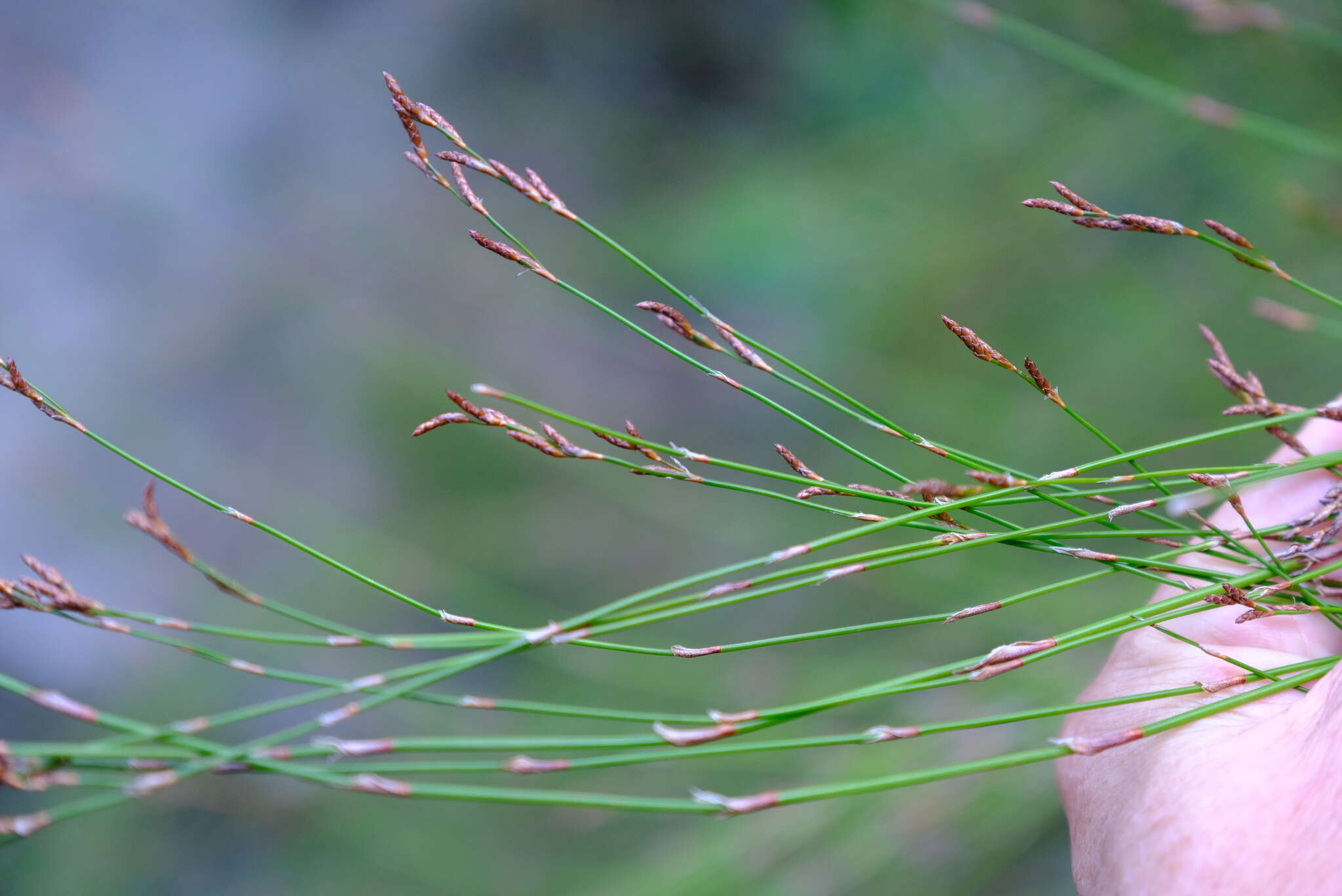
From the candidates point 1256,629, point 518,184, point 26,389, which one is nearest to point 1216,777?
point 1256,629

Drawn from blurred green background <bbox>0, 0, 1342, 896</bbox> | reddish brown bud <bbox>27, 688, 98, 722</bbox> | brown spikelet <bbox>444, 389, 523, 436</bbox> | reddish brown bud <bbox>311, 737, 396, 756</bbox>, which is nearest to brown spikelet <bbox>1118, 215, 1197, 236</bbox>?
brown spikelet <bbox>444, 389, 523, 436</bbox>

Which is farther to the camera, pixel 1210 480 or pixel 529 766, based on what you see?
pixel 1210 480

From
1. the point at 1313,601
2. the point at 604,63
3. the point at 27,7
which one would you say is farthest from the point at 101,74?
the point at 1313,601

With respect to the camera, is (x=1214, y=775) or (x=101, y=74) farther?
(x=101, y=74)

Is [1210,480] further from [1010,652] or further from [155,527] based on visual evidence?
[155,527]

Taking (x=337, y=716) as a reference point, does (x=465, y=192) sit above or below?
above

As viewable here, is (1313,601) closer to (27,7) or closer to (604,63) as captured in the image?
(604,63)

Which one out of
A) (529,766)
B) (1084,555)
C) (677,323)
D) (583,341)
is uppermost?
(583,341)
